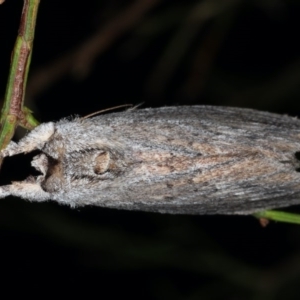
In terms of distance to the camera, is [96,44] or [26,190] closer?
[26,190]

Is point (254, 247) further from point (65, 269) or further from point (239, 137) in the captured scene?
point (239, 137)

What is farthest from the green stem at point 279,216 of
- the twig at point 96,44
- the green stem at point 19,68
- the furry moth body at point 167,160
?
the twig at point 96,44

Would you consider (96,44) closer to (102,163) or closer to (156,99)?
(156,99)

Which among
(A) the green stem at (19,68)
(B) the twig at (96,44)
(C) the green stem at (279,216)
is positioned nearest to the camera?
(A) the green stem at (19,68)

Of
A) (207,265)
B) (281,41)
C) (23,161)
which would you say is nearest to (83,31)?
(23,161)

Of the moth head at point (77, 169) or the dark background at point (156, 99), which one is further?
the dark background at point (156, 99)

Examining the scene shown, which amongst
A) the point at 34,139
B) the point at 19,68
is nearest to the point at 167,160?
the point at 34,139

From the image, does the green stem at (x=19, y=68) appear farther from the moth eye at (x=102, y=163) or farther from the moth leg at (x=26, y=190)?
the moth eye at (x=102, y=163)
